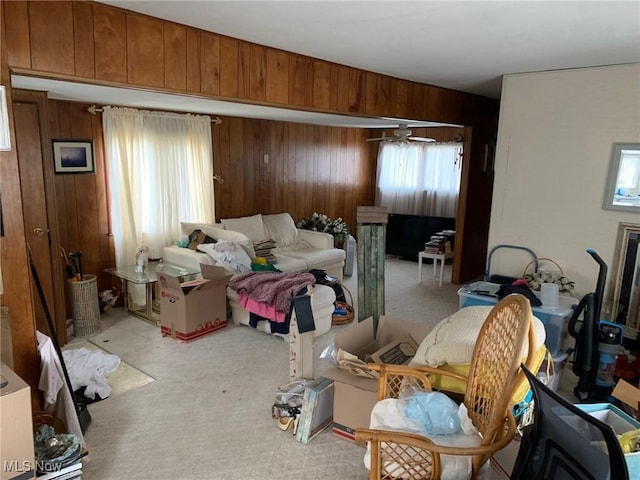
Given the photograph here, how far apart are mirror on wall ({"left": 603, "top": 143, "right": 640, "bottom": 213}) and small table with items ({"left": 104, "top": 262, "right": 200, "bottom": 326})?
3.67 meters

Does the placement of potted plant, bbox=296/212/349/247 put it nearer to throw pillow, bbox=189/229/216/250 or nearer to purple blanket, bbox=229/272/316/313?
throw pillow, bbox=189/229/216/250

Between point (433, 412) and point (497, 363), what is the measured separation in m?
0.33

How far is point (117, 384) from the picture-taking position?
3.16m

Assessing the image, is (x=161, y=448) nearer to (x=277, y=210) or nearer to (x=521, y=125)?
(x=521, y=125)

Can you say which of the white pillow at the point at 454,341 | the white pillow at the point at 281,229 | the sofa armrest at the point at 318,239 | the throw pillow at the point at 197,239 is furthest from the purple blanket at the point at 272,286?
the white pillow at the point at 454,341

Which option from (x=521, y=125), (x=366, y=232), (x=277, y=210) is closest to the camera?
(x=366, y=232)

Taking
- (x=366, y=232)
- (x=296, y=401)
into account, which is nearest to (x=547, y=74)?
(x=366, y=232)

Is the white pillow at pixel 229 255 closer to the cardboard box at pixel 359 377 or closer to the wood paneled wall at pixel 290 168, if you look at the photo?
the wood paneled wall at pixel 290 168

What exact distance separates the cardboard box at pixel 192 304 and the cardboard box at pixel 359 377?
5.39 feet

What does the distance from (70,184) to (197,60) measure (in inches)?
104

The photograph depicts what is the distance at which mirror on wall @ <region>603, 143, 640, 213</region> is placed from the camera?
336 centimetres

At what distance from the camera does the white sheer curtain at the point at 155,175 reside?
14.9 feet

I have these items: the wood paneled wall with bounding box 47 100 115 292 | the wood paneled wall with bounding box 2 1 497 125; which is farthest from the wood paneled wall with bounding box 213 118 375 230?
the wood paneled wall with bounding box 2 1 497 125

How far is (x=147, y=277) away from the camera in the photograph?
430cm
